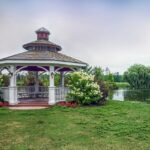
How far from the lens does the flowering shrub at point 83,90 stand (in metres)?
14.2

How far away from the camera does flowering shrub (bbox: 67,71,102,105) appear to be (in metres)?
14.2

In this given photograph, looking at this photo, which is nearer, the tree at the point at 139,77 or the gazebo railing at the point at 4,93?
the gazebo railing at the point at 4,93

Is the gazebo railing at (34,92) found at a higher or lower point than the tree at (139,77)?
lower

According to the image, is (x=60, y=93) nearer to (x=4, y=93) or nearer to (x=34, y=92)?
(x=34, y=92)

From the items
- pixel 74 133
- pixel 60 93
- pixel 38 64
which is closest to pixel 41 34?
pixel 38 64

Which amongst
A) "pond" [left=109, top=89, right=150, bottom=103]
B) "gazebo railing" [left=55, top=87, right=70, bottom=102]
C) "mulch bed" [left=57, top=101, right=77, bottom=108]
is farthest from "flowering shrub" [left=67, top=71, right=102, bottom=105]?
"pond" [left=109, top=89, right=150, bottom=103]

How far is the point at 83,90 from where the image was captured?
14367 mm

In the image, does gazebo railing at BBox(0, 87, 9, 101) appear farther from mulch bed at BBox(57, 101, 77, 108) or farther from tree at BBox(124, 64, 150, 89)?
tree at BBox(124, 64, 150, 89)

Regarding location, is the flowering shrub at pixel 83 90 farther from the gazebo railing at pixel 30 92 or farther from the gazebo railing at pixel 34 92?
the gazebo railing at pixel 30 92

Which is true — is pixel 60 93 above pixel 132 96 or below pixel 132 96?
above

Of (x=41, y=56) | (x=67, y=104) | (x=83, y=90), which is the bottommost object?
(x=67, y=104)

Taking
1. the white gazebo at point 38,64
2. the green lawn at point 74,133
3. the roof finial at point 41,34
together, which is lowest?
the green lawn at point 74,133

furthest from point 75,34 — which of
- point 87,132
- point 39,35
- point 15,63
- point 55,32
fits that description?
point 87,132

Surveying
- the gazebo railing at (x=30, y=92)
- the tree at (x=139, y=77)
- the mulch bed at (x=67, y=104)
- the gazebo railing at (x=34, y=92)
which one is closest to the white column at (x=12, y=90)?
the gazebo railing at (x=34, y=92)
